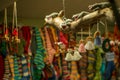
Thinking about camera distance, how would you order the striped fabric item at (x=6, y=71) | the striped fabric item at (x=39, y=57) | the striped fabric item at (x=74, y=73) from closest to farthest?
the striped fabric item at (x=74, y=73), the striped fabric item at (x=6, y=71), the striped fabric item at (x=39, y=57)

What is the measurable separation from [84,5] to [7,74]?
3.50ft

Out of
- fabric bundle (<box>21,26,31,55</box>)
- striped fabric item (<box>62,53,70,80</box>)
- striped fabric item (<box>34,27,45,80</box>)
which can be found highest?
fabric bundle (<box>21,26,31,55</box>)

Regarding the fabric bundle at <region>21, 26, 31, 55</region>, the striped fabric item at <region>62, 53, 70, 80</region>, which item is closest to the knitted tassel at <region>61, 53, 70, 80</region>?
the striped fabric item at <region>62, 53, 70, 80</region>

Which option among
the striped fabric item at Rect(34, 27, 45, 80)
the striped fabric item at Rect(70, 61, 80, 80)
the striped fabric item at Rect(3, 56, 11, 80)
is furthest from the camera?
the striped fabric item at Rect(34, 27, 45, 80)

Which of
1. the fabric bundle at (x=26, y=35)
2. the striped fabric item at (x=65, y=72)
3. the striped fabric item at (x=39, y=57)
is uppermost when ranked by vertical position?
the fabric bundle at (x=26, y=35)

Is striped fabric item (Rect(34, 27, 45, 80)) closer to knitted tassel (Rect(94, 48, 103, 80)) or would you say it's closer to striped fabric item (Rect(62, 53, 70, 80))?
striped fabric item (Rect(62, 53, 70, 80))

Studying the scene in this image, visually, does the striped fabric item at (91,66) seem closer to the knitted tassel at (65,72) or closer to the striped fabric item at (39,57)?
the knitted tassel at (65,72)

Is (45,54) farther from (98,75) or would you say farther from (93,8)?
(93,8)

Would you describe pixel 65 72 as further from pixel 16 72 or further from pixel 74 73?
pixel 16 72

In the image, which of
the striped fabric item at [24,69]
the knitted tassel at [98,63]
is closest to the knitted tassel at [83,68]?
the knitted tassel at [98,63]

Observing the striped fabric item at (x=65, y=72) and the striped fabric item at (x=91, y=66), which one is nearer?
the striped fabric item at (x=91, y=66)

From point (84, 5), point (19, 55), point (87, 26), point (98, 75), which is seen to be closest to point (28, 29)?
point (19, 55)

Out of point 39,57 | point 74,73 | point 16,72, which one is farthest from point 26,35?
point 74,73

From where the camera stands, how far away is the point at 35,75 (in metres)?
2.42
